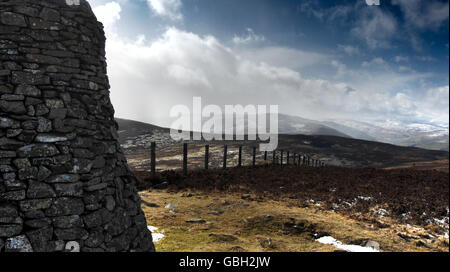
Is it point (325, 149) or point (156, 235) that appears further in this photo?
point (325, 149)

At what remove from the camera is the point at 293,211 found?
11039 mm

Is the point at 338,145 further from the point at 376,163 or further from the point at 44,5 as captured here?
the point at 44,5

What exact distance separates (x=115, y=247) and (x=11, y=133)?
8.36ft

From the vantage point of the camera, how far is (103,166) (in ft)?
14.6

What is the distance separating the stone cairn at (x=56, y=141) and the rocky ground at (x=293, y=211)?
10.1 ft

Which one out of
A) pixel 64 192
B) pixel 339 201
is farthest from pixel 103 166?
pixel 339 201

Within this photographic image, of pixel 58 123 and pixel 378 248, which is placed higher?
pixel 58 123

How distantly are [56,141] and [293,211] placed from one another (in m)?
9.92

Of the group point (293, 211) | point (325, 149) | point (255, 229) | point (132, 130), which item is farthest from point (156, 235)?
point (325, 149)

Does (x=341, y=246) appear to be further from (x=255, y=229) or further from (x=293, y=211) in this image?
(x=293, y=211)

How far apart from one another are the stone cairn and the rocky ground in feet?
10.1
